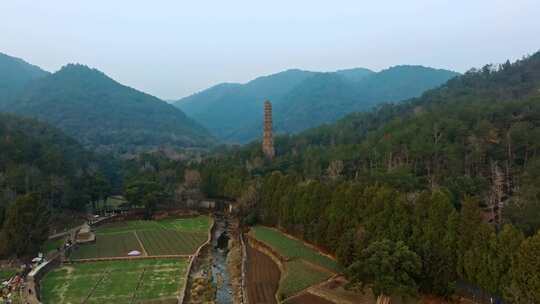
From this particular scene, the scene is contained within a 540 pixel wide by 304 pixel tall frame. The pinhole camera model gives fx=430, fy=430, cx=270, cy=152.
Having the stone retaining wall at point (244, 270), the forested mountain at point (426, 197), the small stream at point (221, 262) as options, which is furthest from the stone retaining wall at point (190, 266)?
the forested mountain at point (426, 197)

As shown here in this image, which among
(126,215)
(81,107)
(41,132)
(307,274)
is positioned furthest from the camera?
(81,107)

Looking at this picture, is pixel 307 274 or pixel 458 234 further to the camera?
pixel 307 274

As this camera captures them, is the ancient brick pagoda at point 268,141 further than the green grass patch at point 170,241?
Yes

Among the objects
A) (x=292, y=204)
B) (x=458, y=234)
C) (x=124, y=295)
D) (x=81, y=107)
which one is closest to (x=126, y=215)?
(x=292, y=204)

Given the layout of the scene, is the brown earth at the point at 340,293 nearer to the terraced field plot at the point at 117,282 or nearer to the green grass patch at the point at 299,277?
the green grass patch at the point at 299,277

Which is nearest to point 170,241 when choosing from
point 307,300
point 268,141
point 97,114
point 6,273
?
point 6,273

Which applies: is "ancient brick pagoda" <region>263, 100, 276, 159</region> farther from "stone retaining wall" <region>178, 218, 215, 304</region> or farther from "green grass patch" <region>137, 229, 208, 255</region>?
"green grass patch" <region>137, 229, 208, 255</region>

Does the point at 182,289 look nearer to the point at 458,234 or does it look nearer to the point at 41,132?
the point at 458,234
